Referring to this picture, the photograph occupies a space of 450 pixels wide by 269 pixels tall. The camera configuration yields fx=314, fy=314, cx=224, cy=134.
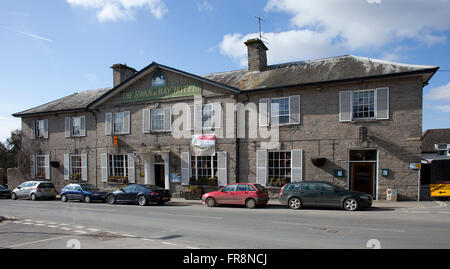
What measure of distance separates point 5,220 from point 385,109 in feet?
59.1

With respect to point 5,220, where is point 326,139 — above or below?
above

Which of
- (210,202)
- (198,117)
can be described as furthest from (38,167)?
(210,202)

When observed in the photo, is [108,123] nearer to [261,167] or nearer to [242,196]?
[261,167]

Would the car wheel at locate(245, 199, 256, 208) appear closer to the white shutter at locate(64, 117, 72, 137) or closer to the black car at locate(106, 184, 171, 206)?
the black car at locate(106, 184, 171, 206)

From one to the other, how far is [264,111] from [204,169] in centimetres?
559

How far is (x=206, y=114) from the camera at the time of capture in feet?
67.2

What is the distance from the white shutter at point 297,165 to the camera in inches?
694

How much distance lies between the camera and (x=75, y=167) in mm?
26203

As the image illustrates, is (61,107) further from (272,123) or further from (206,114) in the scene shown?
(272,123)

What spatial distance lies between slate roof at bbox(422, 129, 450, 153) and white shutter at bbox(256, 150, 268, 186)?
21.9 m

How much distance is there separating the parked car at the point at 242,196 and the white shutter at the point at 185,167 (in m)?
4.67

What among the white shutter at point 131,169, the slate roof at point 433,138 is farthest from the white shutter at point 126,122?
the slate roof at point 433,138
